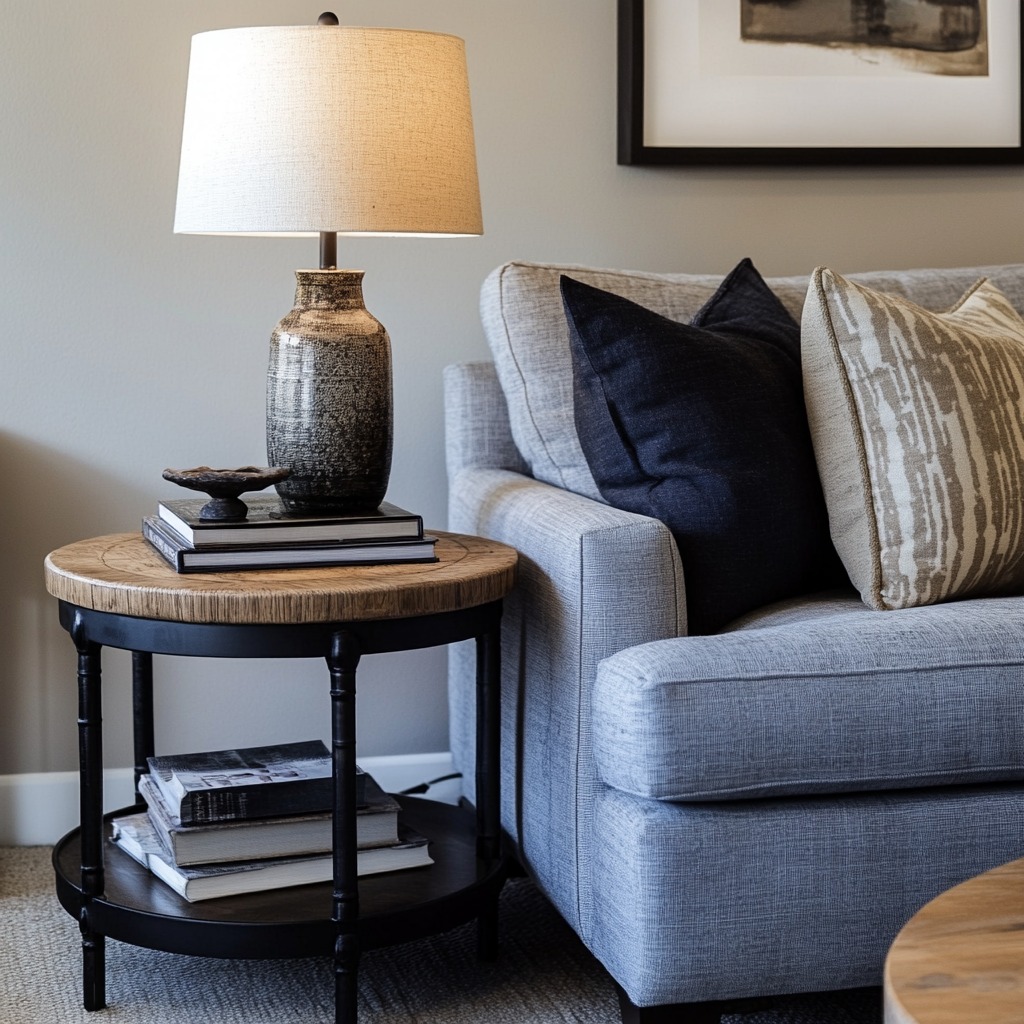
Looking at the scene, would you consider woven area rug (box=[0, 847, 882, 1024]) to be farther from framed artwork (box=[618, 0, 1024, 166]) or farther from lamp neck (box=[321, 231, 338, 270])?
framed artwork (box=[618, 0, 1024, 166])

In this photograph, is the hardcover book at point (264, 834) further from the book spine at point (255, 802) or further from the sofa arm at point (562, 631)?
the sofa arm at point (562, 631)

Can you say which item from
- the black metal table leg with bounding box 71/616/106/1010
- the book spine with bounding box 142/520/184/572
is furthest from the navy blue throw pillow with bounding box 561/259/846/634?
the black metal table leg with bounding box 71/616/106/1010

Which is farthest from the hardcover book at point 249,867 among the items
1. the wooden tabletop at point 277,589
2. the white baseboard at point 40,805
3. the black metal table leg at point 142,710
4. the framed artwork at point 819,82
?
the framed artwork at point 819,82

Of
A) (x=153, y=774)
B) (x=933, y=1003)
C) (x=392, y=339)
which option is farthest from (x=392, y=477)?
(x=933, y=1003)

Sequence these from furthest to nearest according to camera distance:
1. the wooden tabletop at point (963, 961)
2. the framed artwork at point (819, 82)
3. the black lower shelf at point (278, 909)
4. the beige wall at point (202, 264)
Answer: the framed artwork at point (819, 82) < the beige wall at point (202, 264) < the black lower shelf at point (278, 909) < the wooden tabletop at point (963, 961)

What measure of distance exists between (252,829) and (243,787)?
0.05 metres

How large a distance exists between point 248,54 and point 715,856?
1055mm

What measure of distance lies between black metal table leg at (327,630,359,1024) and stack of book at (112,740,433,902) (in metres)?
0.15

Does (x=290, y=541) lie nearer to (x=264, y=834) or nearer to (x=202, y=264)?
(x=264, y=834)

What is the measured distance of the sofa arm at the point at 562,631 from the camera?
1.58 metres

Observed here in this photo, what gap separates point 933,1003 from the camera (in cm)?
80

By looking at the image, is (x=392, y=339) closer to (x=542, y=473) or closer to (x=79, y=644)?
(x=542, y=473)

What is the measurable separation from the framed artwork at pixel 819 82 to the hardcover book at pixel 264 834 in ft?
4.02

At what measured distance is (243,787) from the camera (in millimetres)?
1664
